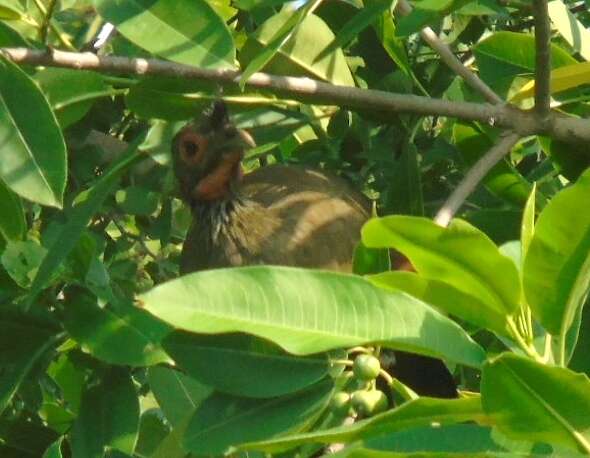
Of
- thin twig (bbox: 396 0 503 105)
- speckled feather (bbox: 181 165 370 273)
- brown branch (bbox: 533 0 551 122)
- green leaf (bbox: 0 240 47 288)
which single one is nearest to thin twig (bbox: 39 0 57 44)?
green leaf (bbox: 0 240 47 288)

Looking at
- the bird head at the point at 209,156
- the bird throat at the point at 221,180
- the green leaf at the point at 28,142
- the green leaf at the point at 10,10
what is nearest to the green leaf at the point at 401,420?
the green leaf at the point at 28,142

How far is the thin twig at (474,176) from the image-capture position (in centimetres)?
239

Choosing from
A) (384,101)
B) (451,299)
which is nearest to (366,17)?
(384,101)

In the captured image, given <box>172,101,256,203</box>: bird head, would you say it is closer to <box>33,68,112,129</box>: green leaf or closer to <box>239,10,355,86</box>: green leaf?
<box>239,10,355,86</box>: green leaf

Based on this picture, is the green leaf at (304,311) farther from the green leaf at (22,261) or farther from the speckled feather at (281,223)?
the speckled feather at (281,223)

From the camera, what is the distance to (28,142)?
238 centimetres

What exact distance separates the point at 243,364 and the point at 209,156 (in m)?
1.87

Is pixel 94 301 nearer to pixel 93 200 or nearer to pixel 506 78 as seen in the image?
pixel 93 200

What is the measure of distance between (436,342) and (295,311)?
17 cm

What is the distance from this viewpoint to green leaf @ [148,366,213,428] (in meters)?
2.78

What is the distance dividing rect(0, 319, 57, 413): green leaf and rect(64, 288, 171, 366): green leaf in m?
0.08

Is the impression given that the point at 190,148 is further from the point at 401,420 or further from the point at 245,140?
the point at 401,420

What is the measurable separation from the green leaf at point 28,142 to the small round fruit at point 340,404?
0.61 metres

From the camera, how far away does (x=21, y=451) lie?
9.70 ft
